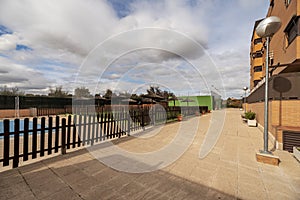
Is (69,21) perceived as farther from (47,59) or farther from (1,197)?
(47,59)

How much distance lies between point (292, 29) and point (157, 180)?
7.50 m

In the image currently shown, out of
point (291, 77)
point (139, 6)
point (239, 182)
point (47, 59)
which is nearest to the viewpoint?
point (239, 182)

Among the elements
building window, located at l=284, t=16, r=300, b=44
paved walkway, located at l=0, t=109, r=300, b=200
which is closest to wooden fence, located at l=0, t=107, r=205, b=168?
paved walkway, located at l=0, t=109, r=300, b=200

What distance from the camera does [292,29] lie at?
222 inches

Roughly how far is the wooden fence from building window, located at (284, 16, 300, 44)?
21.4 feet

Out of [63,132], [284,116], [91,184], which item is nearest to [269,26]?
[284,116]

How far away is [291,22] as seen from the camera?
547 centimetres

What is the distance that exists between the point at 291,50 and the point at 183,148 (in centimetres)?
533

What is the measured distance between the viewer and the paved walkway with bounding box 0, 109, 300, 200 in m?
2.14

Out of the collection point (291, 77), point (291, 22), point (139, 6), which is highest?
point (139, 6)

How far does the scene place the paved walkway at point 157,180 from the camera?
214 cm

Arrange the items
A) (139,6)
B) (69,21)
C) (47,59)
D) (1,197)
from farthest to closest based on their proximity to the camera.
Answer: (47,59) < (69,21) < (139,6) < (1,197)

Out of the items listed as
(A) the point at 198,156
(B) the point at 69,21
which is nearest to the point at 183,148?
(A) the point at 198,156

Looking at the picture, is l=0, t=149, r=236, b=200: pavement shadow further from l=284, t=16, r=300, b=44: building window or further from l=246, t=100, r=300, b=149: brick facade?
l=284, t=16, r=300, b=44: building window
